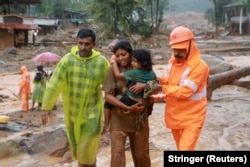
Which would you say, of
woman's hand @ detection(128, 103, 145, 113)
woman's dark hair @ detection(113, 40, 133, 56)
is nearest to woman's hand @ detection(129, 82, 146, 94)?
woman's hand @ detection(128, 103, 145, 113)

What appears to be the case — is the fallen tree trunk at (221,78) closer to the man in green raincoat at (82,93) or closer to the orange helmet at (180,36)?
the man in green raincoat at (82,93)

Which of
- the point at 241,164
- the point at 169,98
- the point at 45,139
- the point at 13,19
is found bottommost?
the point at 45,139

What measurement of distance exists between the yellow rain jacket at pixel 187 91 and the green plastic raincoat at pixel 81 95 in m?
0.78

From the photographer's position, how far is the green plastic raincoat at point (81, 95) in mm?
4289

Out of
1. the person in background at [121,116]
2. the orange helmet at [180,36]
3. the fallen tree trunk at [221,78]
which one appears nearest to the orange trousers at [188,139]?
the person in background at [121,116]

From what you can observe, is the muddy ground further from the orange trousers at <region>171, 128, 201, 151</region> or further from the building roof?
the building roof

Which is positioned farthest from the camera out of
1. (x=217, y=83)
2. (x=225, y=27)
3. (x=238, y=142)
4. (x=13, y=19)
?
(x=225, y=27)

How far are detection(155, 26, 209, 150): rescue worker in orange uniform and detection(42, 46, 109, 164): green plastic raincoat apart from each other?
78cm

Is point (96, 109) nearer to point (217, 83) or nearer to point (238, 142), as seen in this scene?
point (238, 142)

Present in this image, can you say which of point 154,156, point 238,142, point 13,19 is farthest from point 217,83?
point 13,19

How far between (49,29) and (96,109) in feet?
138

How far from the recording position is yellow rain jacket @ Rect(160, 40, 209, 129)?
3.71m

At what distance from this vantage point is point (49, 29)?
45.3 m

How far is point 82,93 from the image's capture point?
4.30 meters
